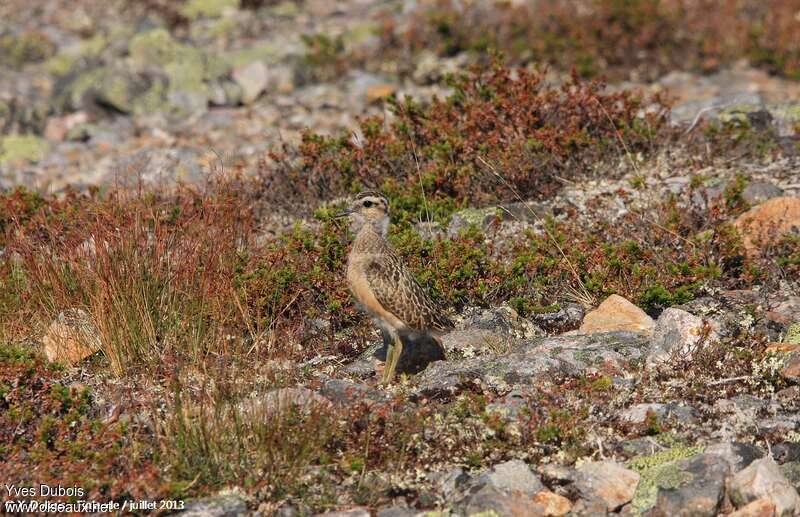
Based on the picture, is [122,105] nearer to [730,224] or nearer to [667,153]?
[667,153]

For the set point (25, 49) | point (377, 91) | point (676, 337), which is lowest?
point (676, 337)

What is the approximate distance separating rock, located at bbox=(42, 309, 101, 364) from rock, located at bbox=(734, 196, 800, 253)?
5838mm

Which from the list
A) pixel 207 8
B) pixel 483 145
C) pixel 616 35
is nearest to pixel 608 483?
pixel 483 145

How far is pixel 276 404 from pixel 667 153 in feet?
22.6

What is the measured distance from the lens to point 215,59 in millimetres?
17062

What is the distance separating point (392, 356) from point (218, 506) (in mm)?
2395

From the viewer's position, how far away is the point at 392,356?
838 cm

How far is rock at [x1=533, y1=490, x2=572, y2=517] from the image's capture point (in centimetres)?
634

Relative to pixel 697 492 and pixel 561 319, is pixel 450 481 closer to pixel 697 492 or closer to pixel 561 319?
pixel 697 492

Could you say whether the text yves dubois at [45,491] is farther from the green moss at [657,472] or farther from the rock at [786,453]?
the rock at [786,453]

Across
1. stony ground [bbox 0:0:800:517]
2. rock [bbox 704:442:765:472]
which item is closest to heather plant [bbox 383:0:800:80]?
stony ground [bbox 0:0:800:517]

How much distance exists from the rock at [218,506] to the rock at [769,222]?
5524 mm

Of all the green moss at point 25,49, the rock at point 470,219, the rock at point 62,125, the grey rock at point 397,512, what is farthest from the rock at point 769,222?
the green moss at point 25,49

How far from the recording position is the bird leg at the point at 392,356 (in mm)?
8109
